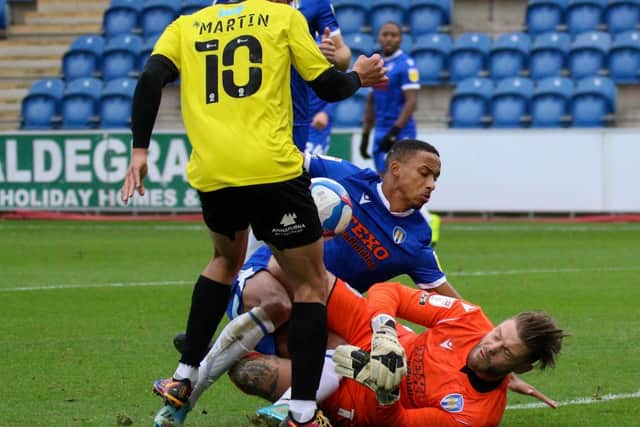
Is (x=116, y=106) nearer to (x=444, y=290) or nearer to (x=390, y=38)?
(x=390, y=38)

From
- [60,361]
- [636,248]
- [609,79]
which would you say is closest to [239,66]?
[60,361]

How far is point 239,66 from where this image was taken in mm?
4945

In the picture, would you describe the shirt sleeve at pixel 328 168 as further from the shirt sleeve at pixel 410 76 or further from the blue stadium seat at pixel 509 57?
the blue stadium seat at pixel 509 57

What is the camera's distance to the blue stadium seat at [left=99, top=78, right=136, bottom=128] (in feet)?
64.1

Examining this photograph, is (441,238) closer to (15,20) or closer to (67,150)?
(67,150)

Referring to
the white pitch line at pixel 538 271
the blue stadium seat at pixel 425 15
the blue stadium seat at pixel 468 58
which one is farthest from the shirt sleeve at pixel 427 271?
the blue stadium seat at pixel 425 15

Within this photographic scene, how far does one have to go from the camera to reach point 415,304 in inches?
214

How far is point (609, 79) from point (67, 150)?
816 cm

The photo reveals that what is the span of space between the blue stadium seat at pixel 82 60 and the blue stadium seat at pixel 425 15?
5476 mm

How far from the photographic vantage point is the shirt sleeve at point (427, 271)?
5.93 m

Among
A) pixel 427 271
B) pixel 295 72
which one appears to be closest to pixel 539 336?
pixel 427 271

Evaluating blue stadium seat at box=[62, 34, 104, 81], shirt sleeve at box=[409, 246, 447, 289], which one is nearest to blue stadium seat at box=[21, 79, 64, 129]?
blue stadium seat at box=[62, 34, 104, 81]

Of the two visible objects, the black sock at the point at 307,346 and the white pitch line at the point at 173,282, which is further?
the white pitch line at the point at 173,282

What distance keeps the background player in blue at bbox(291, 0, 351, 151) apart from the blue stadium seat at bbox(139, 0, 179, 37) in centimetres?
1417
